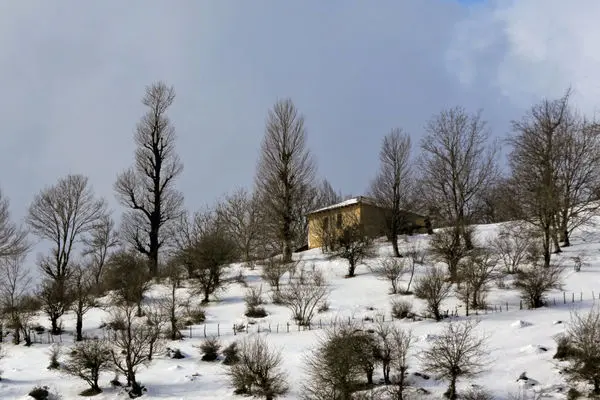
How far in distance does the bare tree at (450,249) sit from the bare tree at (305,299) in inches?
256

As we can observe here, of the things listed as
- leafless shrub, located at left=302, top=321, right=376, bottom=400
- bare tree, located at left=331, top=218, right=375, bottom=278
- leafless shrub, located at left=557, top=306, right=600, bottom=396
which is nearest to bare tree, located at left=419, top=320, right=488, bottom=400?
leafless shrub, located at left=302, top=321, right=376, bottom=400

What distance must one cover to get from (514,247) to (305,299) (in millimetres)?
13378

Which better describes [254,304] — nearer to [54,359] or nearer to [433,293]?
[433,293]

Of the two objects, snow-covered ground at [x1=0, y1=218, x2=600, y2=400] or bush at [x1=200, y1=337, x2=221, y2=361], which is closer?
snow-covered ground at [x1=0, y1=218, x2=600, y2=400]

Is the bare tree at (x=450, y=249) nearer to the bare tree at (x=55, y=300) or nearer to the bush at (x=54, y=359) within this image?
the bush at (x=54, y=359)

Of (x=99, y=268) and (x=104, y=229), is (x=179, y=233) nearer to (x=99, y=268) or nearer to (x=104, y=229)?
(x=104, y=229)

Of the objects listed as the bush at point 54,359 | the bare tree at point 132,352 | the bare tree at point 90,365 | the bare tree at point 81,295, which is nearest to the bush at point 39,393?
the bare tree at point 90,365

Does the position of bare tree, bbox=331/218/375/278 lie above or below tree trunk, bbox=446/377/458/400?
above

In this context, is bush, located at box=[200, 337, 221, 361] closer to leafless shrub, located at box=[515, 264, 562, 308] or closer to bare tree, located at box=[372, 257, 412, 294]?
bare tree, located at box=[372, 257, 412, 294]

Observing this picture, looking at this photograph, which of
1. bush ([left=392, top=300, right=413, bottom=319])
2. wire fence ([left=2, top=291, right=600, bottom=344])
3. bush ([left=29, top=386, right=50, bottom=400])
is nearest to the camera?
bush ([left=29, top=386, right=50, bottom=400])

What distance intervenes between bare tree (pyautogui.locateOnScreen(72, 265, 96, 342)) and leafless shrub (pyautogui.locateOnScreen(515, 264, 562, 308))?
19834 millimetres

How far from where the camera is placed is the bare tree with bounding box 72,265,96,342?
87.4 feet

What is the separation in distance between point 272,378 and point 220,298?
1395cm

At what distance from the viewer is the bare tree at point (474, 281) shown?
2483 cm
